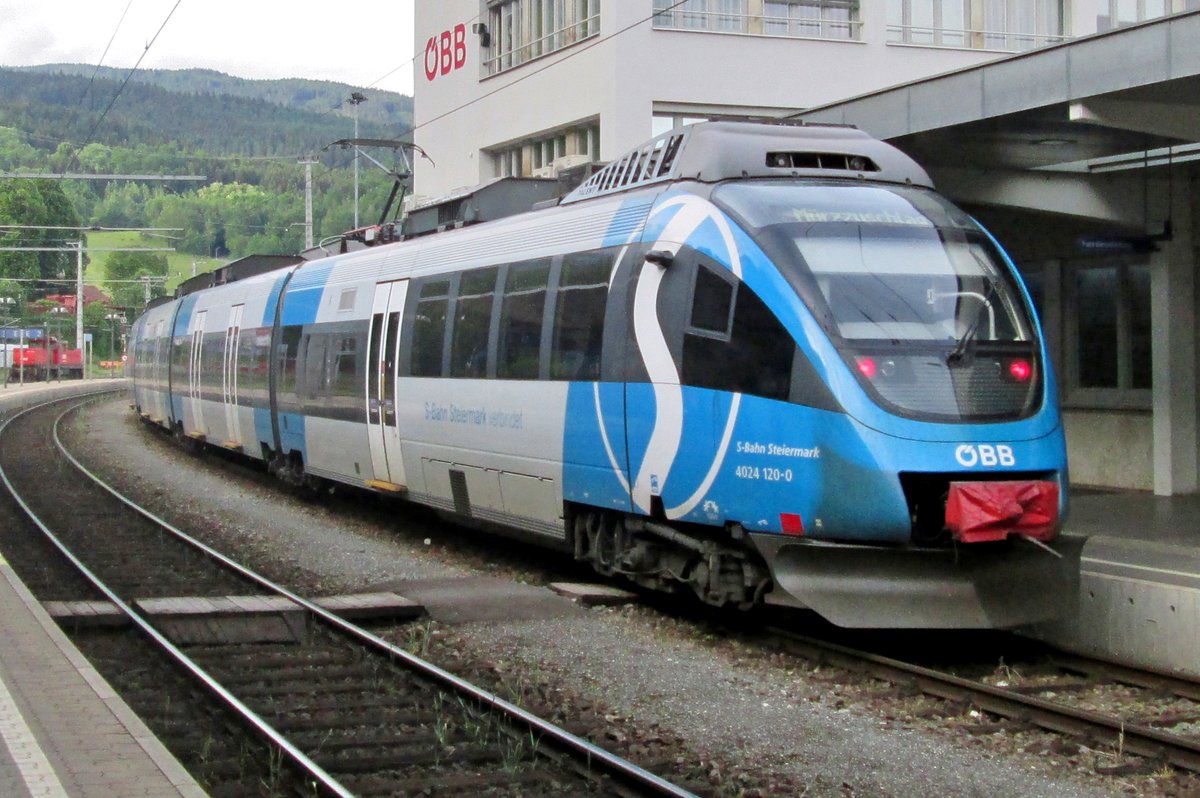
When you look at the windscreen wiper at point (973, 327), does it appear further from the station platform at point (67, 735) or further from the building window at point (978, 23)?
the building window at point (978, 23)

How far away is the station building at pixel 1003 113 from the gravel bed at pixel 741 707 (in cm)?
471

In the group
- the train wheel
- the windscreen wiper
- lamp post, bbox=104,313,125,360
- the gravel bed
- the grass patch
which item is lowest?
the gravel bed

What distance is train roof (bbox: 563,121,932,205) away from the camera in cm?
1009

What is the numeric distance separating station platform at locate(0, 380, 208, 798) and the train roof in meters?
5.20

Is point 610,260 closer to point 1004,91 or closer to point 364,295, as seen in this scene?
point 1004,91

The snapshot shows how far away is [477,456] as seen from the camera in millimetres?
12609

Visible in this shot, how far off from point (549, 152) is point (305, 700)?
2230cm

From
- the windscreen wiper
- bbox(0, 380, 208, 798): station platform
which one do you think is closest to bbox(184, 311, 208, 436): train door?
bbox(0, 380, 208, 798): station platform

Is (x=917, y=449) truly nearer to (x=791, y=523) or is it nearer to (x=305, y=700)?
(x=791, y=523)

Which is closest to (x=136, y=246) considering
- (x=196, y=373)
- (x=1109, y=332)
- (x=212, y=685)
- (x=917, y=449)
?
(x=196, y=373)

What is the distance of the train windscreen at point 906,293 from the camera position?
8.52m

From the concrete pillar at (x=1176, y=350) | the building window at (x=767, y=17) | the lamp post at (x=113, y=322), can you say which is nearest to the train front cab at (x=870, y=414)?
the concrete pillar at (x=1176, y=350)

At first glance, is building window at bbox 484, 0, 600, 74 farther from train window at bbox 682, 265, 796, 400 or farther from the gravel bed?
train window at bbox 682, 265, 796, 400

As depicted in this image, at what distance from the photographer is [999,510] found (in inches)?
325
